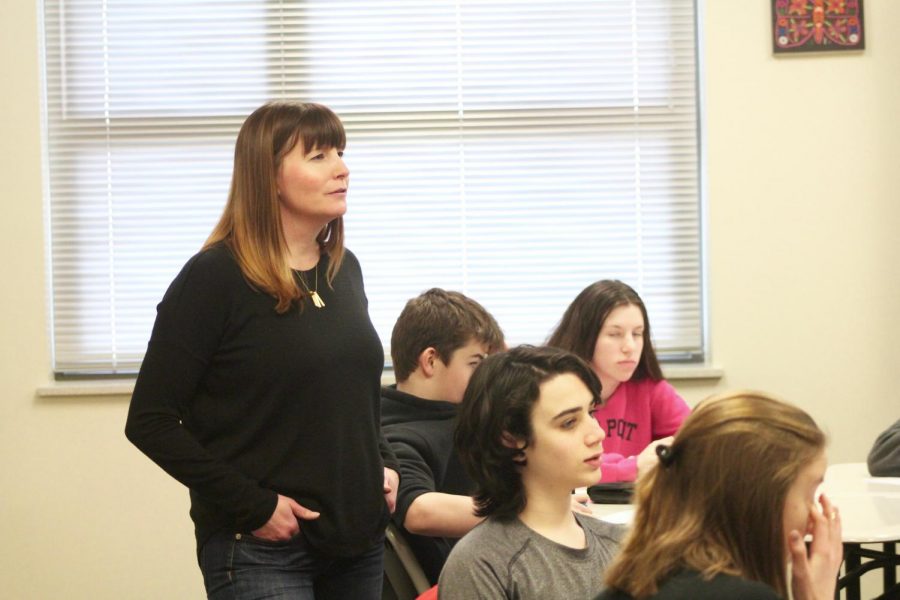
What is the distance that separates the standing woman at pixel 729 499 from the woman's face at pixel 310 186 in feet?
2.78

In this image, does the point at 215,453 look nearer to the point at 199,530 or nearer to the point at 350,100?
the point at 199,530

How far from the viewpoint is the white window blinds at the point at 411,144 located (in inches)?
153

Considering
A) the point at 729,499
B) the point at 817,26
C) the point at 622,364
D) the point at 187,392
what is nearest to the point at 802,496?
the point at 729,499

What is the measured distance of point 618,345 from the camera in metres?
3.05

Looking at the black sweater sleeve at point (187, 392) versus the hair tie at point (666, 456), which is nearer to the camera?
the hair tie at point (666, 456)

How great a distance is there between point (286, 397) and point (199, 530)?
0.91 feet

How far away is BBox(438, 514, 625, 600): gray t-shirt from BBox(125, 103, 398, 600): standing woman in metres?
0.22

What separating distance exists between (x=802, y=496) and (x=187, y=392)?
0.98 m

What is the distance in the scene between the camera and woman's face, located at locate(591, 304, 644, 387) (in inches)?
120

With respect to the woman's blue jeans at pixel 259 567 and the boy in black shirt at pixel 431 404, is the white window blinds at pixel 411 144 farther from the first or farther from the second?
the woman's blue jeans at pixel 259 567

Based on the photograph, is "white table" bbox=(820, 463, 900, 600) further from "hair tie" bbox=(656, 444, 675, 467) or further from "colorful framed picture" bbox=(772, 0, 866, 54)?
"colorful framed picture" bbox=(772, 0, 866, 54)

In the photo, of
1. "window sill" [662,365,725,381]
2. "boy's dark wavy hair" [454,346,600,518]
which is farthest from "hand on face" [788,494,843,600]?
"window sill" [662,365,725,381]

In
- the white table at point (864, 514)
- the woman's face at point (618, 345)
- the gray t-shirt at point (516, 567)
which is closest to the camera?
the gray t-shirt at point (516, 567)

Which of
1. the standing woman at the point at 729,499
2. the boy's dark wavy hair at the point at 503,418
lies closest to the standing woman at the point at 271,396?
the boy's dark wavy hair at the point at 503,418
